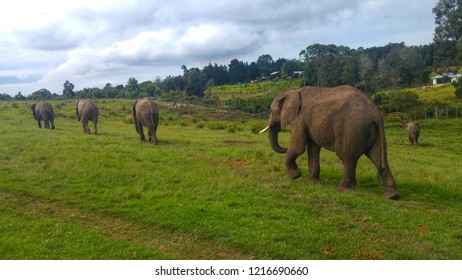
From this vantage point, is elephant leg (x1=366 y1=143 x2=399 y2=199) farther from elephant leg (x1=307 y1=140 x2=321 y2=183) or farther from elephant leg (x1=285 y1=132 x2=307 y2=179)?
elephant leg (x1=285 y1=132 x2=307 y2=179)

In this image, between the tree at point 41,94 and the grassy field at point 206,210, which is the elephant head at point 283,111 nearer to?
the grassy field at point 206,210

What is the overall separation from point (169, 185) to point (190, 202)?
160 cm

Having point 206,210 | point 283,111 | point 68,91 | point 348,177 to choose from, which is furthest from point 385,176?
point 68,91

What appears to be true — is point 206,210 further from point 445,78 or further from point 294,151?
point 445,78

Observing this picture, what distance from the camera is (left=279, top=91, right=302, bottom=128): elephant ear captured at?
36.1 ft

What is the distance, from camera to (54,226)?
7.21m

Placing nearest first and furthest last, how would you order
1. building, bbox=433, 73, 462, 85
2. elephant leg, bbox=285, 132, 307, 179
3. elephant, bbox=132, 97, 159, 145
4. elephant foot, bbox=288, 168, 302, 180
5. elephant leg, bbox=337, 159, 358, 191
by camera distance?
elephant leg, bbox=337, 159, 358, 191 → elephant leg, bbox=285, 132, 307, 179 → elephant foot, bbox=288, 168, 302, 180 → elephant, bbox=132, 97, 159, 145 → building, bbox=433, 73, 462, 85

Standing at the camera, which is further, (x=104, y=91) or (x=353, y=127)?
(x=104, y=91)

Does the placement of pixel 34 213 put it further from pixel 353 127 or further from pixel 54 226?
pixel 353 127

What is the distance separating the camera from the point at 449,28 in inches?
1838

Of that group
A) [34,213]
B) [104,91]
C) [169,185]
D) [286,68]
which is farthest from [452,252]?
[286,68]

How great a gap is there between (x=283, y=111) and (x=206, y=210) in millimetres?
4582

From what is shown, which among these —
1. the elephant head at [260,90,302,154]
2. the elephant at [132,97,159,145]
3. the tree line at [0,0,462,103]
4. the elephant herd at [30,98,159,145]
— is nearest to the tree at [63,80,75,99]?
the tree line at [0,0,462,103]

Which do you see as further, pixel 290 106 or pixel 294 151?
pixel 290 106
